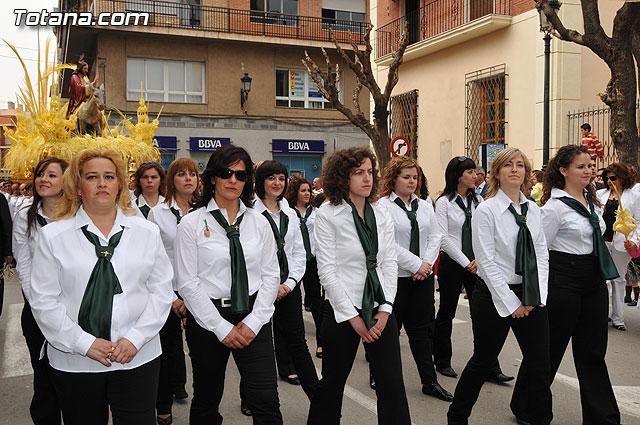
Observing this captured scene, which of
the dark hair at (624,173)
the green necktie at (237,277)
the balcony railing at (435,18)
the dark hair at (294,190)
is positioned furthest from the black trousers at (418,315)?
the balcony railing at (435,18)

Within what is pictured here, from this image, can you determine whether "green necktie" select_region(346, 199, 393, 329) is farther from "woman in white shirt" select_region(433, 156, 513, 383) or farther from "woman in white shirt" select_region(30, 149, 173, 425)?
"woman in white shirt" select_region(433, 156, 513, 383)

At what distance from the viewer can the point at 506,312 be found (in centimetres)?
434

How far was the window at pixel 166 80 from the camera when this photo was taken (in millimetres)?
26844

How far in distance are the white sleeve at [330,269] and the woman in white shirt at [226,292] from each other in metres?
0.33

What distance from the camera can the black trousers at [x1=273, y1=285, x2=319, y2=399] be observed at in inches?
206

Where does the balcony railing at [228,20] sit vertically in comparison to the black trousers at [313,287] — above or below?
above

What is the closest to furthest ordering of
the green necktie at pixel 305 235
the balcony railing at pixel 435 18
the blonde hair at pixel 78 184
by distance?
1. the blonde hair at pixel 78 184
2. the green necktie at pixel 305 235
3. the balcony railing at pixel 435 18

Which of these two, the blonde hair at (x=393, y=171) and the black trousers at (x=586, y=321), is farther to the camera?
the blonde hair at (x=393, y=171)

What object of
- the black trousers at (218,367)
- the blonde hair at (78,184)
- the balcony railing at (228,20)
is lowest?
the black trousers at (218,367)

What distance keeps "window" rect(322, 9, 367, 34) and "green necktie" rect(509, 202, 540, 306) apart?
89.5ft

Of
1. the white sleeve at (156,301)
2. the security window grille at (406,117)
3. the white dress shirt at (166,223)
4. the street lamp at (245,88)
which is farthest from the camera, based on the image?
the street lamp at (245,88)

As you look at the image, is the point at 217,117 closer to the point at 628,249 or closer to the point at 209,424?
the point at 628,249

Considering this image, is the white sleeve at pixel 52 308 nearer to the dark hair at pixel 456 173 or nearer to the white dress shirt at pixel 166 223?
the white dress shirt at pixel 166 223

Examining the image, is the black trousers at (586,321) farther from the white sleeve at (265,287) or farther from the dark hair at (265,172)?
the dark hair at (265,172)
